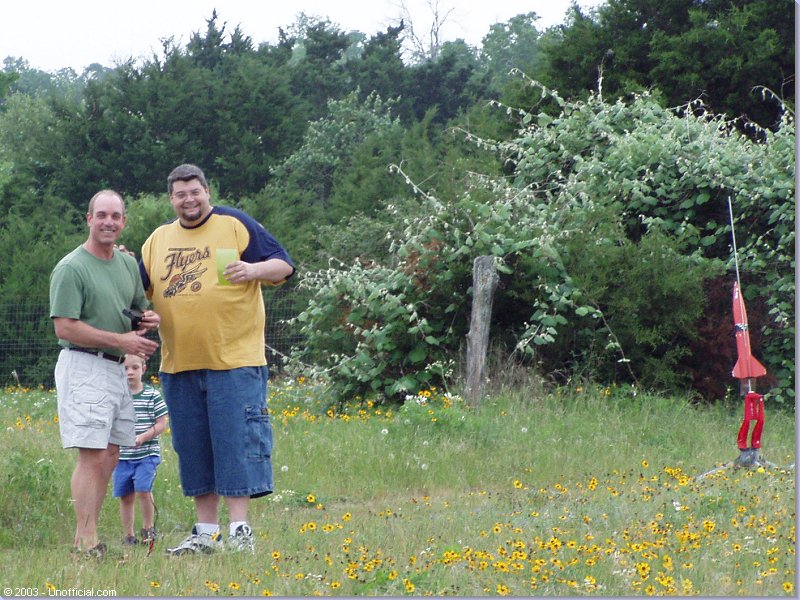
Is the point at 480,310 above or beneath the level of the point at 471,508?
above

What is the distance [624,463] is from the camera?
8.78m

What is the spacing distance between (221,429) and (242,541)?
0.59 metres

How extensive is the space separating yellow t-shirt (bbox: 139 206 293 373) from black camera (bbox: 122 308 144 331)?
0.12 m

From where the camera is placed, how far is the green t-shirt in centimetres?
569

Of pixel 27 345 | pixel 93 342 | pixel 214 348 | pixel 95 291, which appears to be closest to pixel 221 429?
pixel 214 348

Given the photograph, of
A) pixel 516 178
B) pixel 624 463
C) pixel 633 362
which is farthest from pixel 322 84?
pixel 624 463

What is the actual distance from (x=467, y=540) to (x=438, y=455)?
9.78 feet

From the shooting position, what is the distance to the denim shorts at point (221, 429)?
19.0ft

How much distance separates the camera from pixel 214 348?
5.78 meters

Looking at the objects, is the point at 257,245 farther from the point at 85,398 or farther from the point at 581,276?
the point at 581,276

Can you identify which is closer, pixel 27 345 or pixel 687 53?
pixel 27 345

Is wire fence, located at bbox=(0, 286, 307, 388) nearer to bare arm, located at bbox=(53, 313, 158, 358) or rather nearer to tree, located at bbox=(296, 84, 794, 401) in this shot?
tree, located at bbox=(296, 84, 794, 401)

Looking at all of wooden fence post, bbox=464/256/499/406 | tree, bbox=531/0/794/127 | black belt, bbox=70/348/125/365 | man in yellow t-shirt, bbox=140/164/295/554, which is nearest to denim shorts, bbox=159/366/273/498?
man in yellow t-shirt, bbox=140/164/295/554

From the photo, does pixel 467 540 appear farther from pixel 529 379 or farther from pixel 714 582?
pixel 529 379
